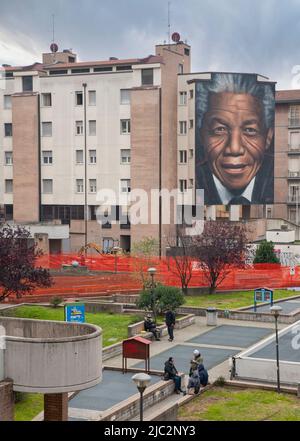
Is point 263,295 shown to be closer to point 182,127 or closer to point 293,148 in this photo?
point 182,127

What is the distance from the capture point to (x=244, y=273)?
46.1 m

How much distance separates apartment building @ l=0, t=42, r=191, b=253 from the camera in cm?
6394

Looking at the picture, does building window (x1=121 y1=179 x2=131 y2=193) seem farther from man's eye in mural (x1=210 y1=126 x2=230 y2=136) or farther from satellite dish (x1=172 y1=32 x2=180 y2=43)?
satellite dish (x1=172 y1=32 x2=180 y2=43)

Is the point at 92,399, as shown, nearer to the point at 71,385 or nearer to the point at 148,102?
the point at 71,385

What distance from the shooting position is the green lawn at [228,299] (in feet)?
130

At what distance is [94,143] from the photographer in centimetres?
6612

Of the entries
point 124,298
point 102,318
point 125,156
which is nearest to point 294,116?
point 125,156

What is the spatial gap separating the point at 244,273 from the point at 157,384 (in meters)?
24.1

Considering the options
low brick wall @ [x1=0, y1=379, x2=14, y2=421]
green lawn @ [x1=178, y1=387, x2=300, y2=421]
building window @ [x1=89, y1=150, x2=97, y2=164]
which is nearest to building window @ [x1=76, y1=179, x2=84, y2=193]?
building window @ [x1=89, y1=150, x2=97, y2=164]

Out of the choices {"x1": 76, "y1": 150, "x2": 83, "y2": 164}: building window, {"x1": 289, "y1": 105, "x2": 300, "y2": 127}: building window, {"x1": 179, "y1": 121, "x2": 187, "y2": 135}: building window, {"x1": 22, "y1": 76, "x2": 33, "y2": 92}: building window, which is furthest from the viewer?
{"x1": 289, "y1": 105, "x2": 300, "y2": 127}: building window

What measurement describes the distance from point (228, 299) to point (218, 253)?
2903 millimetres

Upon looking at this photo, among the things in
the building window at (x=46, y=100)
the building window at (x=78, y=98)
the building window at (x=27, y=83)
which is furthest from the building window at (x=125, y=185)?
the building window at (x=27, y=83)

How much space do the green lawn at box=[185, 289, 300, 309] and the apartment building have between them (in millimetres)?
21314

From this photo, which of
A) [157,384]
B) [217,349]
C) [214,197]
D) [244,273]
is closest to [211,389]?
[157,384]
